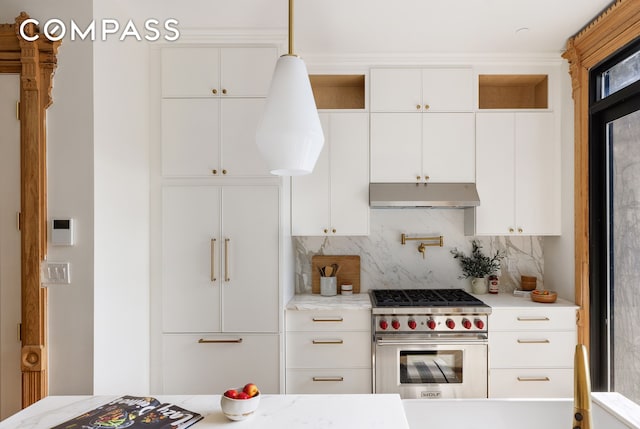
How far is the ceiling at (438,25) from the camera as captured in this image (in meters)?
2.44

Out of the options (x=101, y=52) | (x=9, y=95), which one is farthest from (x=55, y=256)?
(x=101, y=52)

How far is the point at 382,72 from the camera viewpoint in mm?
3109

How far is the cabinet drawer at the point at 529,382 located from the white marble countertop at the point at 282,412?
1.61 meters

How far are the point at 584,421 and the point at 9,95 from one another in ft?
9.05

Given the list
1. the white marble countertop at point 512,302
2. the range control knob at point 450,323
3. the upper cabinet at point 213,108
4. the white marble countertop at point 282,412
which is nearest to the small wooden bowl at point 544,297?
the white marble countertop at point 512,302

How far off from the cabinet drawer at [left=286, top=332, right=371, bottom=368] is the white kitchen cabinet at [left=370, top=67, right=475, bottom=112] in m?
1.69

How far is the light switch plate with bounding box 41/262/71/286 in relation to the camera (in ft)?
7.07

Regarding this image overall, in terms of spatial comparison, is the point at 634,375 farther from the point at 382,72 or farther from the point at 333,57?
the point at 333,57

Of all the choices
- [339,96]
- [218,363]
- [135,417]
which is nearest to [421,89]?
[339,96]

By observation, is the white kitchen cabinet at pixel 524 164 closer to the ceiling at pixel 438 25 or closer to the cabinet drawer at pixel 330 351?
the ceiling at pixel 438 25

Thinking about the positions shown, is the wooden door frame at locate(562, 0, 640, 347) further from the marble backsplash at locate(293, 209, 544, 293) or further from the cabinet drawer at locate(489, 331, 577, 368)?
the marble backsplash at locate(293, 209, 544, 293)

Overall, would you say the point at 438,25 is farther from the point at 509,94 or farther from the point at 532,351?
the point at 532,351

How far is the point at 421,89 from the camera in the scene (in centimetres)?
311

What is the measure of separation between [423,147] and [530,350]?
161 cm
